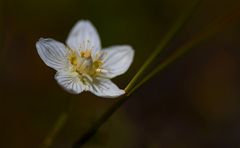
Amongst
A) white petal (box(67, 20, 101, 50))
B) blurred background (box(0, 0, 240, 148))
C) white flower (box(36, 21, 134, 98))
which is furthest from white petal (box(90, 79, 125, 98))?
blurred background (box(0, 0, 240, 148))

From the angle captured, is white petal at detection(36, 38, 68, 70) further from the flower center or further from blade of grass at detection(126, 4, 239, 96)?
blade of grass at detection(126, 4, 239, 96)

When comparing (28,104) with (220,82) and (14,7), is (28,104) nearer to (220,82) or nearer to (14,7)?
(14,7)

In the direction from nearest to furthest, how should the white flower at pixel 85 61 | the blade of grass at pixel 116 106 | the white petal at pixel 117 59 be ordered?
1. the blade of grass at pixel 116 106
2. the white flower at pixel 85 61
3. the white petal at pixel 117 59

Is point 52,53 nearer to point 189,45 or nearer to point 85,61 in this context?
point 85,61

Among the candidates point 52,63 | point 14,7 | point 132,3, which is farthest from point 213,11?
point 52,63

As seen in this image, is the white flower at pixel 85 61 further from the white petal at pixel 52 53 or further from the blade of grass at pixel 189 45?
the blade of grass at pixel 189 45

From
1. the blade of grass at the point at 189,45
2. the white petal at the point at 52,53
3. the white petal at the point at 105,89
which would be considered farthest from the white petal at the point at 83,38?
the blade of grass at the point at 189,45
